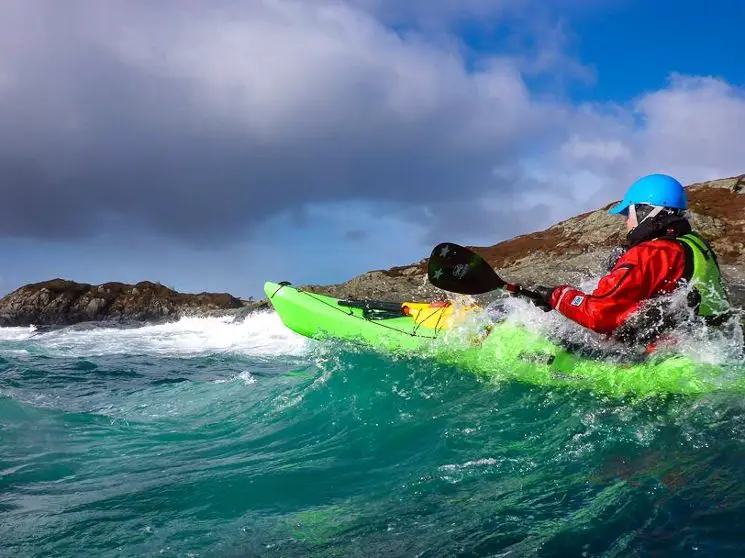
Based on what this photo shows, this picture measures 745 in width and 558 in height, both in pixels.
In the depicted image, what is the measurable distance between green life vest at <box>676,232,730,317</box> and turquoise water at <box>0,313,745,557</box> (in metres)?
0.68

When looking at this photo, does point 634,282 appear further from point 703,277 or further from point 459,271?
point 459,271

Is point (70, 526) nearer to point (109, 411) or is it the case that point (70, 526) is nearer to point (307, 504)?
point (307, 504)

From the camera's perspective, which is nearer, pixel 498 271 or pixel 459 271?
pixel 459 271

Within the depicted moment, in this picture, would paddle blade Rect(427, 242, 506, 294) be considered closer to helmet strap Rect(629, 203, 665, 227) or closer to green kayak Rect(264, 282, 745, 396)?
green kayak Rect(264, 282, 745, 396)

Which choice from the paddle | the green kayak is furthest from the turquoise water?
the paddle

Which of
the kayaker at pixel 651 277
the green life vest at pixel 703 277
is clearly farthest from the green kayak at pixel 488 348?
the green life vest at pixel 703 277

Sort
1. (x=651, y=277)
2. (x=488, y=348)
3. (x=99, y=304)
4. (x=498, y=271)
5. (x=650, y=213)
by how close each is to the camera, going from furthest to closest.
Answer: (x=99, y=304)
(x=498, y=271)
(x=488, y=348)
(x=650, y=213)
(x=651, y=277)

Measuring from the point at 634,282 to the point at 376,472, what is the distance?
2298mm

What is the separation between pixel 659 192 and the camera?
4.77m

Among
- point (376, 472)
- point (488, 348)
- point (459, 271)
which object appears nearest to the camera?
point (376, 472)

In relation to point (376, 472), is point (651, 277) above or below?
above

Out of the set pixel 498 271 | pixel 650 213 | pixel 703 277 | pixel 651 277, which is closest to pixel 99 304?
pixel 498 271

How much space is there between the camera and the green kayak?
4668 mm

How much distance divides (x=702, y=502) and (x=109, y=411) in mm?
5134
